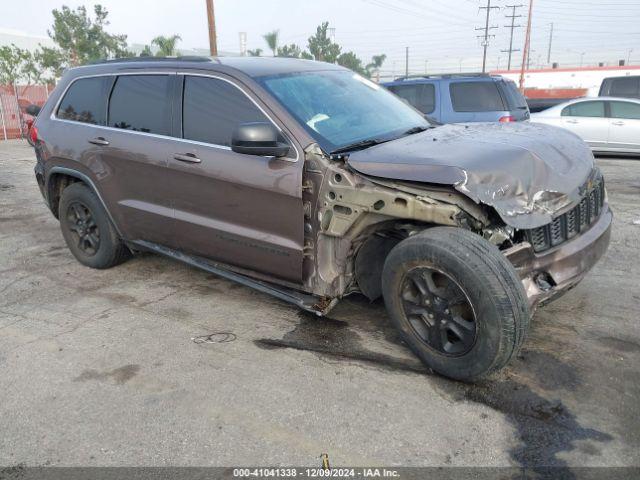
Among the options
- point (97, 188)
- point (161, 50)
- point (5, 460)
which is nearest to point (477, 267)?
point (5, 460)

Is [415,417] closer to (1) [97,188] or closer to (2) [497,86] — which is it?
(1) [97,188]

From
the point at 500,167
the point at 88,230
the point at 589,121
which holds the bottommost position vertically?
the point at 88,230

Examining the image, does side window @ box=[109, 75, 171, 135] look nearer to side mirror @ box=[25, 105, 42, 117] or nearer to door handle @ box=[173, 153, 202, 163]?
door handle @ box=[173, 153, 202, 163]

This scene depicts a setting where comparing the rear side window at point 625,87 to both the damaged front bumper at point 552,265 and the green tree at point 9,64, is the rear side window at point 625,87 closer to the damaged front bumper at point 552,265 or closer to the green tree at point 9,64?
the damaged front bumper at point 552,265

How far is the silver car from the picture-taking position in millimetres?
11289

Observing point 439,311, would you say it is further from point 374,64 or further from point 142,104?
point 374,64

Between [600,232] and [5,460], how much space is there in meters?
3.55

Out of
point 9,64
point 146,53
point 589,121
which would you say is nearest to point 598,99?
point 589,121

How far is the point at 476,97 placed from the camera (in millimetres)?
9570

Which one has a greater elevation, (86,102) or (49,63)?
(49,63)

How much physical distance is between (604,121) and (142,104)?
10.4 m

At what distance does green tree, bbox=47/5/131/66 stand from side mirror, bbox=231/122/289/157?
3200cm

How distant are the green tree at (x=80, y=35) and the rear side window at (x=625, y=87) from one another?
27.2 m

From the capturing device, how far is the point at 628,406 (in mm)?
2809
